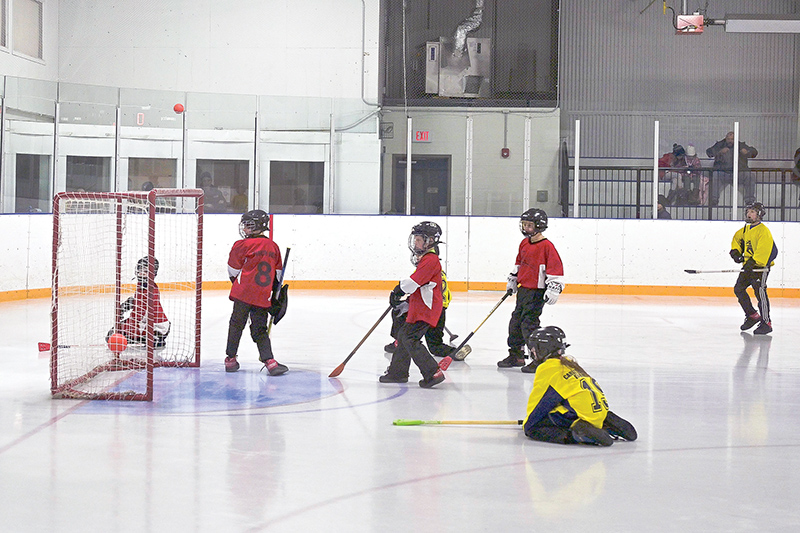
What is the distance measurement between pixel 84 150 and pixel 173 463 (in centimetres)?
930

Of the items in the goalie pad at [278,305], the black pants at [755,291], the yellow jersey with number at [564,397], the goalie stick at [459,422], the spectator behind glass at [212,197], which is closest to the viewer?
the yellow jersey with number at [564,397]

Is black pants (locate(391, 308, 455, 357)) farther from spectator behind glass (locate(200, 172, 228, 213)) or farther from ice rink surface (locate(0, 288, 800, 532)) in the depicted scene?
spectator behind glass (locate(200, 172, 228, 213))

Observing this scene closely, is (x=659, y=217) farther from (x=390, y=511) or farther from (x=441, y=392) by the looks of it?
(x=390, y=511)

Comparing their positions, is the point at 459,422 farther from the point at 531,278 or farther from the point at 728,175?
the point at 728,175

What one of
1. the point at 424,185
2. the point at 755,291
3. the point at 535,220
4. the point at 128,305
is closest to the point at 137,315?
the point at 128,305

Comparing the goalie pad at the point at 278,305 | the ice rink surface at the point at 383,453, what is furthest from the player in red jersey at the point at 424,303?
the goalie pad at the point at 278,305

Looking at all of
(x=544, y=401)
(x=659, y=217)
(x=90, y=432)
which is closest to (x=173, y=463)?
(x=90, y=432)

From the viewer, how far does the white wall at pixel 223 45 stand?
55.2ft

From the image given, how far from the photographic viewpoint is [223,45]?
16.9 meters

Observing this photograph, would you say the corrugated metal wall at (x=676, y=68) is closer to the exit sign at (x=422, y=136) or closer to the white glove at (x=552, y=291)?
the exit sign at (x=422, y=136)

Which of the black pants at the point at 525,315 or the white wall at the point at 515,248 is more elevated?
Result: the white wall at the point at 515,248

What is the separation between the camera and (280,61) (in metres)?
17.0

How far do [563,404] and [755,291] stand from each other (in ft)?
19.5

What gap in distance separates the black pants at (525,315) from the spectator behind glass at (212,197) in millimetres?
7605
